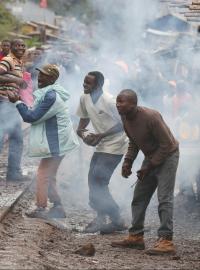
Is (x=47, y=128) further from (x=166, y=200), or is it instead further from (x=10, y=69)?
(x=166, y=200)

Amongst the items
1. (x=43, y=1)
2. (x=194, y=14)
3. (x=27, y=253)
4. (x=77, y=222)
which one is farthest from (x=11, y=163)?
(x=43, y=1)

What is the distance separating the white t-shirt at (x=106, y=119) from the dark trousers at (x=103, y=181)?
3.7 inches

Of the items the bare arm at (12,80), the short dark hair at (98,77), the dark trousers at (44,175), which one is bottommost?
the dark trousers at (44,175)

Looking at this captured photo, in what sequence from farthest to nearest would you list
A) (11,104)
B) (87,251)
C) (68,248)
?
(11,104), (68,248), (87,251)

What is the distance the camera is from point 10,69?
11625 millimetres

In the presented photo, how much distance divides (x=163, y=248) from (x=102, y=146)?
1.86 m

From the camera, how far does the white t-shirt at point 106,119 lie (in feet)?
33.1

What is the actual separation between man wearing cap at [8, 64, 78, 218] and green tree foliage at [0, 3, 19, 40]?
17.0 meters

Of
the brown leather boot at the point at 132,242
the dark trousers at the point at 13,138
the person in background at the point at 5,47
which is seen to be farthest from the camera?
the person in background at the point at 5,47

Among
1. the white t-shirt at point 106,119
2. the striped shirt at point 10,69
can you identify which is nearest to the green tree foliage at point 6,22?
the striped shirt at point 10,69

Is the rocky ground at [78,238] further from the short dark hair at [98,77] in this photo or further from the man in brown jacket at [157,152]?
the short dark hair at [98,77]

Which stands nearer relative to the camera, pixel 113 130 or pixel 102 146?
pixel 113 130

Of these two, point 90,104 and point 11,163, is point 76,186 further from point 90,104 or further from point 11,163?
point 90,104

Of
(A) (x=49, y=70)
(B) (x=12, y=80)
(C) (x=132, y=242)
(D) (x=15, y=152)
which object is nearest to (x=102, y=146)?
(A) (x=49, y=70)
